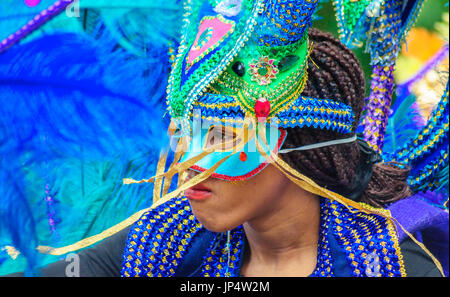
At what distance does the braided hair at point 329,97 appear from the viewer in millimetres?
1786

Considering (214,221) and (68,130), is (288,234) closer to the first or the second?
(214,221)

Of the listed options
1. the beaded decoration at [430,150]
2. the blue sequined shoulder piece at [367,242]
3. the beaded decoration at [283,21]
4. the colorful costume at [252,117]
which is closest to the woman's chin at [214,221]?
the colorful costume at [252,117]

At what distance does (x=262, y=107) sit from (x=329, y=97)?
246 millimetres

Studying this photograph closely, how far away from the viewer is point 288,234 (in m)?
1.90

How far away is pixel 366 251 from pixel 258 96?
59cm

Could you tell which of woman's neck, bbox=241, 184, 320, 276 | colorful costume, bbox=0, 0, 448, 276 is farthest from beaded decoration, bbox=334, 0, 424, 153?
woman's neck, bbox=241, 184, 320, 276

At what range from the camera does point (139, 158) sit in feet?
5.68

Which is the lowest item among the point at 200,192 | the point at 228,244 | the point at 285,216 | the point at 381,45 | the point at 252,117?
the point at 228,244

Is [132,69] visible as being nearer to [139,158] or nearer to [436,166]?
[139,158]

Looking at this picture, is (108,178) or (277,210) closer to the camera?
(108,178)

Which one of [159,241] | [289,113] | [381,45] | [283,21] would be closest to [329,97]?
[289,113]

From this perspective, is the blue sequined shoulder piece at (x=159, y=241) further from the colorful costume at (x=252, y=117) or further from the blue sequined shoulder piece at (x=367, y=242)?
the blue sequined shoulder piece at (x=367, y=242)

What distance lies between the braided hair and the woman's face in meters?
0.10
